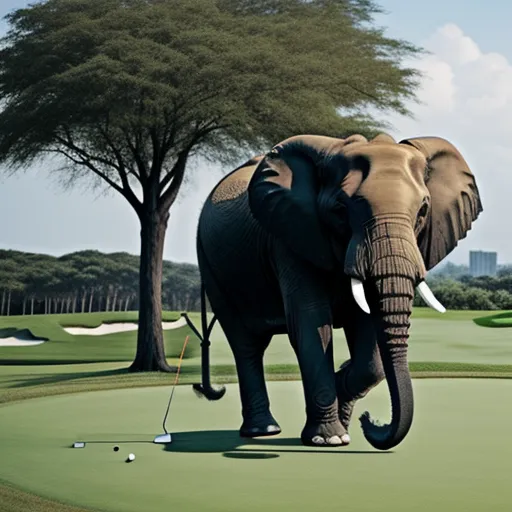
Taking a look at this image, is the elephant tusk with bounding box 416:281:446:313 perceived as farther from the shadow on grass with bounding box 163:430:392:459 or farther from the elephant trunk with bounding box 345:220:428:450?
the shadow on grass with bounding box 163:430:392:459

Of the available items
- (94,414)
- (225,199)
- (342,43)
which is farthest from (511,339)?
(225,199)

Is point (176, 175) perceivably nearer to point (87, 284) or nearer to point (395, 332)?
point (395, 332)

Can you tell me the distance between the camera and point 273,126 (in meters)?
27.2

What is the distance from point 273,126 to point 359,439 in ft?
50.2

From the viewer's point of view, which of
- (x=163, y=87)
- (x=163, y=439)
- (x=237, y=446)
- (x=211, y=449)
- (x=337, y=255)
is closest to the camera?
(x=337, y=255)

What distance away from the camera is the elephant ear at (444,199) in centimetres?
1161

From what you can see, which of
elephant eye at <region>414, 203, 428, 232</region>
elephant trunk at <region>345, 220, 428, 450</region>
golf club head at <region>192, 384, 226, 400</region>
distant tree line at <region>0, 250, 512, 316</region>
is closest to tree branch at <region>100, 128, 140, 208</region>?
golf club head at <region>192, 384, 226, 400</region>

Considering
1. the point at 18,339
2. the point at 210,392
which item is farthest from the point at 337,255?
the point at 18,339

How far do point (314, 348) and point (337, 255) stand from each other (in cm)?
88

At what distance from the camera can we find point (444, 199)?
38.6 ft

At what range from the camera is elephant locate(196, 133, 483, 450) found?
1020cm

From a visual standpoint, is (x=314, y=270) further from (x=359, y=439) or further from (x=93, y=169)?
(x=93, y=169)

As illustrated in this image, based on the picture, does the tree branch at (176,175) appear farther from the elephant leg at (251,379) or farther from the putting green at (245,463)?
the elephant leg at (251,379)

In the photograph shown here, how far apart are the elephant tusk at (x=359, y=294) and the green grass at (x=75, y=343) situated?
2241 cm
